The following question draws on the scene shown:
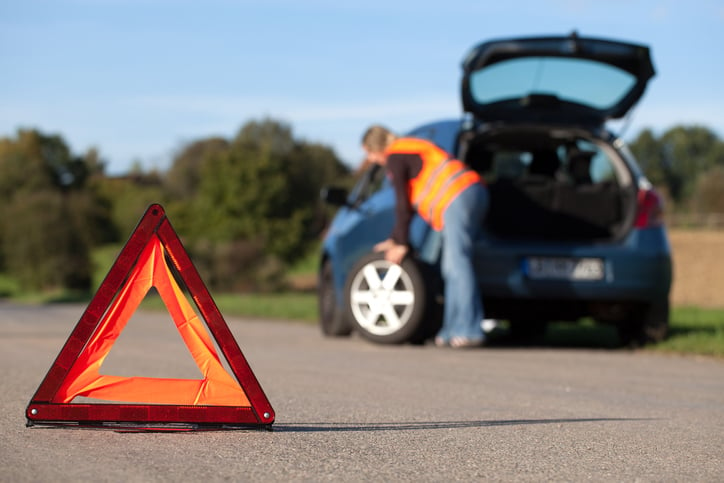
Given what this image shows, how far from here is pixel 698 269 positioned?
47469mm

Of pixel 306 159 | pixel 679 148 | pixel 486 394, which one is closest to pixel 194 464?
pixel 486 394

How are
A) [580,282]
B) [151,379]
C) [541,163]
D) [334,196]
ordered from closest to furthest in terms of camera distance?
[151,379]
[580,282]
[334,196]
[541,163]

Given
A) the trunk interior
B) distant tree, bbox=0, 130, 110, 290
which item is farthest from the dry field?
distant tree, bbox=0, 130, 110, 290

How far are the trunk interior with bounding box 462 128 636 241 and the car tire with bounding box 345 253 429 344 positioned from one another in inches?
36.6

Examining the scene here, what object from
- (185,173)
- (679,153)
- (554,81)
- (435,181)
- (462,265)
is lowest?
(679,153)

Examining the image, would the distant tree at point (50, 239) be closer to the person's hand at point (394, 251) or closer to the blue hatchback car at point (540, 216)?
the blue hatchback car at point (540, 216)

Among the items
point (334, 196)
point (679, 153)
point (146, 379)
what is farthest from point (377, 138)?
point (679, 153)

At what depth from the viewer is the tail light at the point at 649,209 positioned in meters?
9.06

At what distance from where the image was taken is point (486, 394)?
6.02m

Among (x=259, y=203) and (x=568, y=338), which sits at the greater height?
(x=568, y=338)

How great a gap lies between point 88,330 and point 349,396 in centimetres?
178

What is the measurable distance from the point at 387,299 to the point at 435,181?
39.7 inches

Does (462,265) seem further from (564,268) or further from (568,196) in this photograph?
(568,196)

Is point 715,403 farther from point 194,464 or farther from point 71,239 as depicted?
point 71,239
